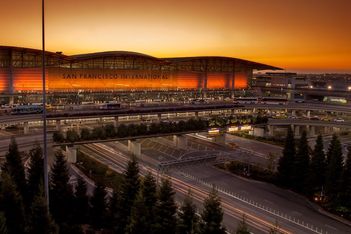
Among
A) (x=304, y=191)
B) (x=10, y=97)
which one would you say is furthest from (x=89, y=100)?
(x=304, y=191)

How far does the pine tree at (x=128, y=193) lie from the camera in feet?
76.8

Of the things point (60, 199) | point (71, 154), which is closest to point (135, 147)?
point (71, 154)

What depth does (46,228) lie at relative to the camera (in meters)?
17.5

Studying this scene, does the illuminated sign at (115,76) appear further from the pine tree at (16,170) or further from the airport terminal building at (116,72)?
the pine tree at (16,170)

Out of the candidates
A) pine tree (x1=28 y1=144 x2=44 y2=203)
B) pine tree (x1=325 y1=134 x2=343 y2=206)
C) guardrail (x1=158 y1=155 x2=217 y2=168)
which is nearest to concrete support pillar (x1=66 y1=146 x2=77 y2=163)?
guardrail (x1=158 y1=155 x2=217 y2=168)

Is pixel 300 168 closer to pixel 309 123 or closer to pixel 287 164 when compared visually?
pixel 287 164

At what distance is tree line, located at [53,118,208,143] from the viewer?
4258 centimetres

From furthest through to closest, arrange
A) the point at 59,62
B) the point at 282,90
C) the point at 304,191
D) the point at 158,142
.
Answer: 1. the point at 282,90
2. the point at 59,62
3. the point at 158,142
4. the point at 304,191

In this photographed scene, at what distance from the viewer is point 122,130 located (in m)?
46.5

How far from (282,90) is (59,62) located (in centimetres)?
7348

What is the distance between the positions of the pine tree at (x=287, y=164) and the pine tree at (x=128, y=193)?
19.2 meters

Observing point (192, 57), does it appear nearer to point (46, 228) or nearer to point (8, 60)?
point (8, 60)

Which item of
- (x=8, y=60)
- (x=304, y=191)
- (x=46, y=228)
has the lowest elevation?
(x=304, y=191)

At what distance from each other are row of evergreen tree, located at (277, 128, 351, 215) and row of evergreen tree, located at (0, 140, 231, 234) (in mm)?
14675
